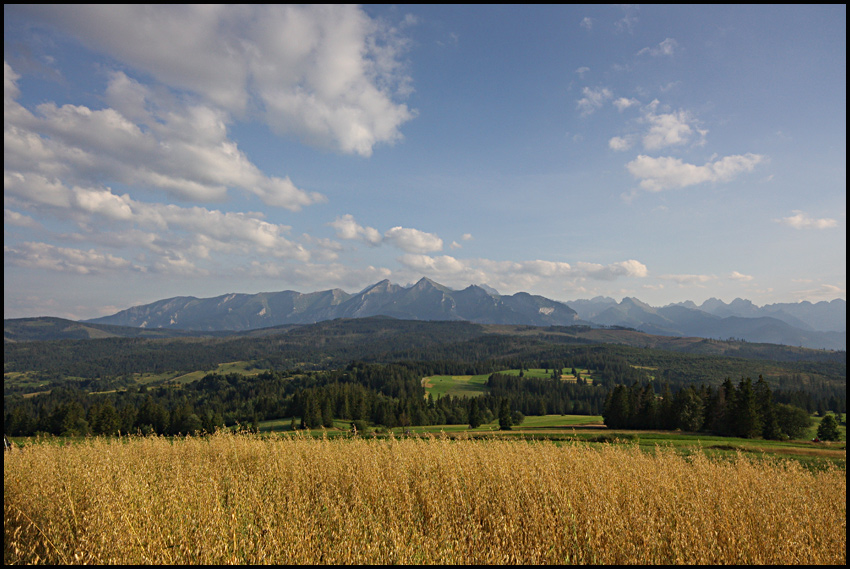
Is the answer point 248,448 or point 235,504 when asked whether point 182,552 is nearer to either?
point 235,504

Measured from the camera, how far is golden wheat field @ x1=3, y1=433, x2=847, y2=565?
8234 millimetres

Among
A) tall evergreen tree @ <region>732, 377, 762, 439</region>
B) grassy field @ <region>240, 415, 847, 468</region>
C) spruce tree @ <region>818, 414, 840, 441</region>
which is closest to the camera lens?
grassy field @ <region>240, 415, 847, 468</region>

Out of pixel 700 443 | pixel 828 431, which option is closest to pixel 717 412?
pixel 828 431

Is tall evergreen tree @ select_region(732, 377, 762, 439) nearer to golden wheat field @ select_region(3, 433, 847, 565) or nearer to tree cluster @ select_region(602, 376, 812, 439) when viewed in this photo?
tree cluster @ select_region(602, 376, 812, 439)

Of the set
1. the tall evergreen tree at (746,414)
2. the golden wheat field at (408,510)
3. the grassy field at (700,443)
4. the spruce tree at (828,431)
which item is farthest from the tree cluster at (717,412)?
the golden wheat field at (408,510)

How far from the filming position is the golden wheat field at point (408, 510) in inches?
324

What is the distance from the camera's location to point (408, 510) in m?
9.89

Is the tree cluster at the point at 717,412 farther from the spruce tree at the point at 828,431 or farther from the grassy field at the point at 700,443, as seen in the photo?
the grassy field at the point at 700,443

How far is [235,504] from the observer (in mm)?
10078

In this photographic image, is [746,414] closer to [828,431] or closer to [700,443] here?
[828,431]

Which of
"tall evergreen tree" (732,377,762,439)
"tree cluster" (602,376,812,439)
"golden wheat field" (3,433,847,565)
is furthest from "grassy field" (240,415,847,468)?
"golden wheat field" (3,433,847,565)

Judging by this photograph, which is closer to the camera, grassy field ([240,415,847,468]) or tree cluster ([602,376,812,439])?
grassy field ([240,415,847,468])

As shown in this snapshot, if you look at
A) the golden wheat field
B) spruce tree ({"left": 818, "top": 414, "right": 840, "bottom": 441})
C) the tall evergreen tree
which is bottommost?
spruce tree ({"left": 818, "top": 414, "right": 840, "bottom": 441})

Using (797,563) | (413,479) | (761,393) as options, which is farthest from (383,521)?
(761,393)
